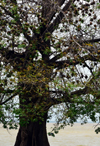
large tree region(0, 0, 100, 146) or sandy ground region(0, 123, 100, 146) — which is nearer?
large tree region(0, 0, 100, 146)

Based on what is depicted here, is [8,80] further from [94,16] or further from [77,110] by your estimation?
[94,16]

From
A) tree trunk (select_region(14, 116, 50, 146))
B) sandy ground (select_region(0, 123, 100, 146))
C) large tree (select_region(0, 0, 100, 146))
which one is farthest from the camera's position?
sandy ground (select_region(0, 123, 100, 146))

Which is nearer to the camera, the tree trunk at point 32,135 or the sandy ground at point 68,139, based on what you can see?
the tree trunk at point 32,135

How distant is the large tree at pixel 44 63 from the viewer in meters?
10.5

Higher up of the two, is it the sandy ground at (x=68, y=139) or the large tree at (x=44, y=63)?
the large tree at (x=44, y=63)

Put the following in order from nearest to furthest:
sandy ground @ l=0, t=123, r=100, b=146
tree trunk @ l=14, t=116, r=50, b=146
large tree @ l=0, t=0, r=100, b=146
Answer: large tree @ l=0, t=0, r=100, b=146
tree trunk @ l=14, t=116, r=50, b=146
sandy ground @ l=0, t=123, r=100, b=146

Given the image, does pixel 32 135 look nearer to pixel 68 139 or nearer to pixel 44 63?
pixel 44 63

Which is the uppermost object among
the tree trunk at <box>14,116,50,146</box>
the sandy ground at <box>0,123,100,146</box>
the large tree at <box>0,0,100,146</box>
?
the large tree at <box>0,0,100,146</box>

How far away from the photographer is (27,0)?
12.0 meters

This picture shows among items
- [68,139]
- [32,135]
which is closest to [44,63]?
[32,135]

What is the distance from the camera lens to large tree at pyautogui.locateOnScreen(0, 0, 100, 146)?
1050 centimetres

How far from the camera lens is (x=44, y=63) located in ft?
38.2

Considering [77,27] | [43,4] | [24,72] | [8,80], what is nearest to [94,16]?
[77,27]

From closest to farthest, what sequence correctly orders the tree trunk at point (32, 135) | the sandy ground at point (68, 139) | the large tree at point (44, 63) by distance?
the large tree at point (44, 63) → the tree trunk at point (32, 135) → the sandy ground at point (68, 139)
